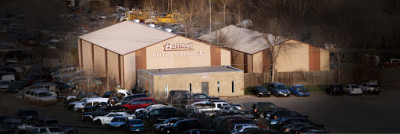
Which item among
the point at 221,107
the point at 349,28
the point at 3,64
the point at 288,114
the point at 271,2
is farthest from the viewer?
the point at 271,2

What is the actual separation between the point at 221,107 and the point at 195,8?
1822 inches

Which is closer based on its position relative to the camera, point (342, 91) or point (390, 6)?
point (342, 91)

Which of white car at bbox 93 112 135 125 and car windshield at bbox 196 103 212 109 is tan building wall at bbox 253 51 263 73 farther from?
white car at bbox 93 112 135 125

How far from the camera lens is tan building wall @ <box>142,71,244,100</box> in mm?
30984

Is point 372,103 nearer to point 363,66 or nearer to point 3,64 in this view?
point 363,66

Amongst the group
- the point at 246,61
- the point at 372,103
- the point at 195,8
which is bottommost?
the point at 372,103

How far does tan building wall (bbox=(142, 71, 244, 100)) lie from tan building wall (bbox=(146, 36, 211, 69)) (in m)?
2.53

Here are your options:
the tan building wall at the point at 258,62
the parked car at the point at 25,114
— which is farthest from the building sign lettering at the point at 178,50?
the parked car at the point at 25,114

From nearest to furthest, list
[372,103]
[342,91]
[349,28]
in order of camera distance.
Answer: [372,103]
[342,91]
[349,28]

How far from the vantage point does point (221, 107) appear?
83.3ft

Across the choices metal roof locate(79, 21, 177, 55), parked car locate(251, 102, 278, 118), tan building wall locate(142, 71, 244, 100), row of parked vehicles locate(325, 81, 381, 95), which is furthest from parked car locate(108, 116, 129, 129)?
row of parked vehicles locate(325, 81, 381, 95)

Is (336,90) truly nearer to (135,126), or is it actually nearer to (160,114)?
(160,114)

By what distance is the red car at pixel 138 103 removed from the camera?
88.8 feet

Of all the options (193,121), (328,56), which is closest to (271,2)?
(328,56)
